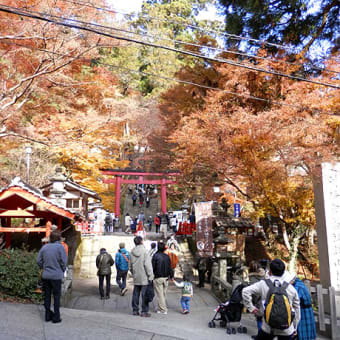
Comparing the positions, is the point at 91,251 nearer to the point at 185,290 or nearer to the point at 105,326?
the point at 185,290

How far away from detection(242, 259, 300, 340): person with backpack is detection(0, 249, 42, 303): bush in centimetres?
495

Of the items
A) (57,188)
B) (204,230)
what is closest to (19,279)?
(57,188)

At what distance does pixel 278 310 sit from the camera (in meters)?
3.56

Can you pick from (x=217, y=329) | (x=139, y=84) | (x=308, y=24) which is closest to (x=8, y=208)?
(x=217, y=329)

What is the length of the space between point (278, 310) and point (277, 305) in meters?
0.05

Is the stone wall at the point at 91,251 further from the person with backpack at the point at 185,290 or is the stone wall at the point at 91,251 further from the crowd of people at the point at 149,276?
the crowd of people at the point at 149,276

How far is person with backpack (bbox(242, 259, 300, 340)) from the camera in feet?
11.7

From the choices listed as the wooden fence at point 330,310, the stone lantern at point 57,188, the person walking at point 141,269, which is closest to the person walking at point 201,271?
the person walking at point 141,269

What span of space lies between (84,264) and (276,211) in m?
8.58

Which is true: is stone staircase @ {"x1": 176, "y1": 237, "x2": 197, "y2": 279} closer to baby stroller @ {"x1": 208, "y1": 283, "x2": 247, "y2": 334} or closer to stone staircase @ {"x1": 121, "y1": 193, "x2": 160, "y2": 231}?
baby stroller @ {"x1": 208, "y1": 283, "x2": 247, "y2": 334}

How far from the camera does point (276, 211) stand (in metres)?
14.0

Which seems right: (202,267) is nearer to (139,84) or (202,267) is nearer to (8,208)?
(8,208)

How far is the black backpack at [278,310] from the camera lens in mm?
3547

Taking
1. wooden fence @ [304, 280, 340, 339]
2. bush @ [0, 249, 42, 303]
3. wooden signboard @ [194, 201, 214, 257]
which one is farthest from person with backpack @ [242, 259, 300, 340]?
wooden signboard @ [194, 201, 214, 257]
